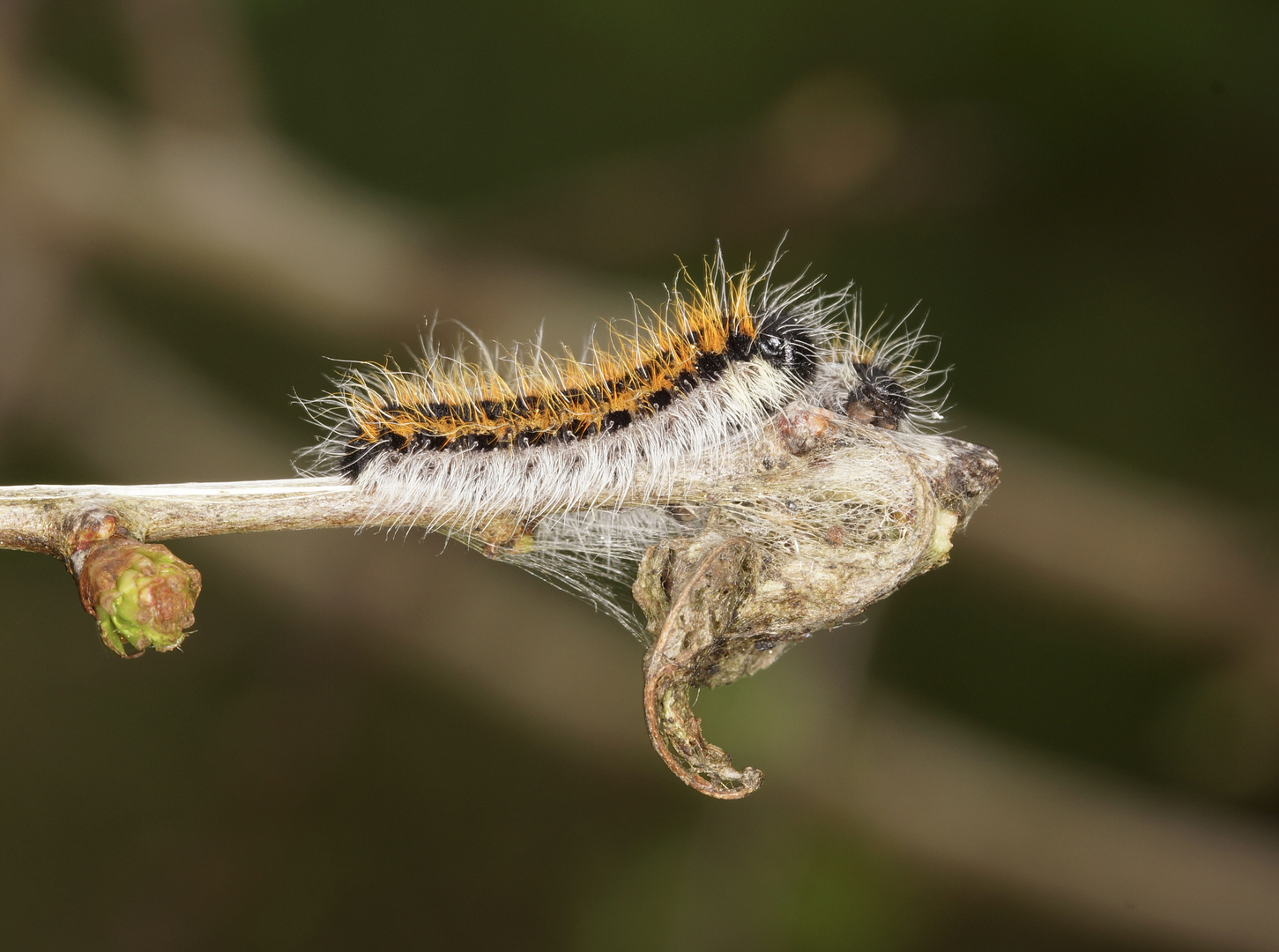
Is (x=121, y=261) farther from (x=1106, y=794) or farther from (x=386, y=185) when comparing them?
(x=1106, y=794)

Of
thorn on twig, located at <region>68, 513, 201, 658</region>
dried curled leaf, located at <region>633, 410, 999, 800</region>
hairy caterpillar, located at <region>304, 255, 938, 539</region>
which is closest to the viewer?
thorn on twig, located at <region>68, 513, 201, 658</region>

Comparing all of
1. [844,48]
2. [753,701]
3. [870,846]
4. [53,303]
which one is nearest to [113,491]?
[753,701]

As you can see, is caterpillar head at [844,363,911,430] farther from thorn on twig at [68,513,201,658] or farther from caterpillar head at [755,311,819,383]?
thorn on twig at [68,513,201,658]

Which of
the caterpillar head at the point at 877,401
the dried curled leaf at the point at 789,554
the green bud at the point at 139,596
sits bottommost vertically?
the green bud at the point at 139,596

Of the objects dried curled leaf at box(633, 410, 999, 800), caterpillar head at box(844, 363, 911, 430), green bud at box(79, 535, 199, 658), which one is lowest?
green bud at box(79, 535, 199, 658)

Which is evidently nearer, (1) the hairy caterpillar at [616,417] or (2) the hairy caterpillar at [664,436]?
(2) the hairy caterpillar at [664,436]

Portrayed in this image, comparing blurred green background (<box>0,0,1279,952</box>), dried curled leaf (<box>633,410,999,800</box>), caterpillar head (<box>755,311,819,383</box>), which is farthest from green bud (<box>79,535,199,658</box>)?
blurred green background (<box>0,0,1279,952</box>)

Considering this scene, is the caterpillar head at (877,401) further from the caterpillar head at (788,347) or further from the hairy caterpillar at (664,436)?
the caterpillar head at (788,347)

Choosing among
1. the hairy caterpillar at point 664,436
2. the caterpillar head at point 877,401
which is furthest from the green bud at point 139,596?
the caterpillar head at point 877,401
